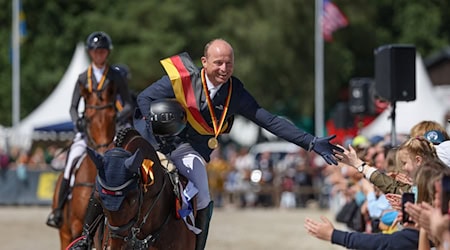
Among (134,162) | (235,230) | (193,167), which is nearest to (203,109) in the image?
(193,167)

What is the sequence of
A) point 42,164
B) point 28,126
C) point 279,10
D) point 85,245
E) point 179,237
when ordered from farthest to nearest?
1. point 279,10
2. point 28,126
3. point 42,164
4. point 85,245
5. point 179,237

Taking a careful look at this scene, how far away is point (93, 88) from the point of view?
40.4ft

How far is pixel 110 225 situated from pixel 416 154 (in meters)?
2.22

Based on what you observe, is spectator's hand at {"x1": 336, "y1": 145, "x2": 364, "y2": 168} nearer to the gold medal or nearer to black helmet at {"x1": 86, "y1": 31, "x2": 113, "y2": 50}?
the gold medal

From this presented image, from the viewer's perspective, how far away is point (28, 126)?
37.5 m

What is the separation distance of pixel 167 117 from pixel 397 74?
499 cm

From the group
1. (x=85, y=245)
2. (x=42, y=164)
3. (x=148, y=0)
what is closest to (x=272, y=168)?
(x=42, y=164)

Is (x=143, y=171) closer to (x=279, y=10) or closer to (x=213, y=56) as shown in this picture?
(x=213, y=56)

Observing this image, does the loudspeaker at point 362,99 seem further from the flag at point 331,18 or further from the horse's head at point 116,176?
the flag at point 331,18

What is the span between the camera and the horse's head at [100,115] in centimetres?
1204

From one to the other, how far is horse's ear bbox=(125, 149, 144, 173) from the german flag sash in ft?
4.37

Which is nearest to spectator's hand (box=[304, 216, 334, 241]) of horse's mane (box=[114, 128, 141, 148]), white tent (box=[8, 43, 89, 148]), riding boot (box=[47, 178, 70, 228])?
horse's mane (box=[114, 128, 141, 148])

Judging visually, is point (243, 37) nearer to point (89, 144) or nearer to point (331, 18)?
point (331, 18)

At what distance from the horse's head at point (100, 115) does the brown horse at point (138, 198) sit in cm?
341
